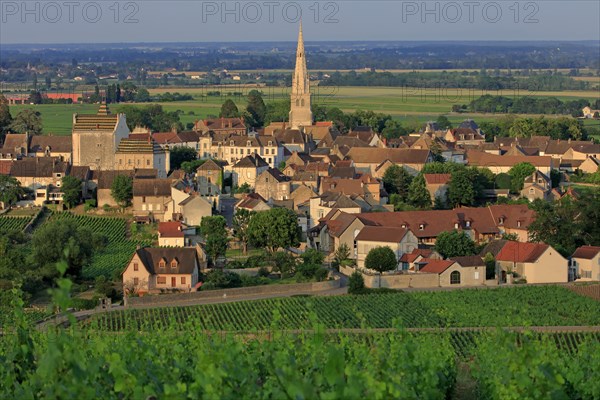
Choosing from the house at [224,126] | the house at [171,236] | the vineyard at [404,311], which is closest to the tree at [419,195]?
the house at [171,236]

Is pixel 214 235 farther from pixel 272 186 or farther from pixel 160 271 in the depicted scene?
pixel 272 186

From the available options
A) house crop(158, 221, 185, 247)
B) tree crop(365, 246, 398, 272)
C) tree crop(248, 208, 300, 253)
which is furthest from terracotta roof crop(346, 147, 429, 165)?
tree crop(365, 246, 398, 272)

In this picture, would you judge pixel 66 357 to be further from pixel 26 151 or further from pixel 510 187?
pixel 26 151

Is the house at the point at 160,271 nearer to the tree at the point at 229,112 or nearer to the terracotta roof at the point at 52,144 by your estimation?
the terracotta roof at the point at 52,144

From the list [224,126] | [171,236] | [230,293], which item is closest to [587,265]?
[230,293]

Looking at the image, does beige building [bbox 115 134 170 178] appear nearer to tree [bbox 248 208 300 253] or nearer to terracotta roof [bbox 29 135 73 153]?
terracotta roof [bbox 29 135 73 153]
